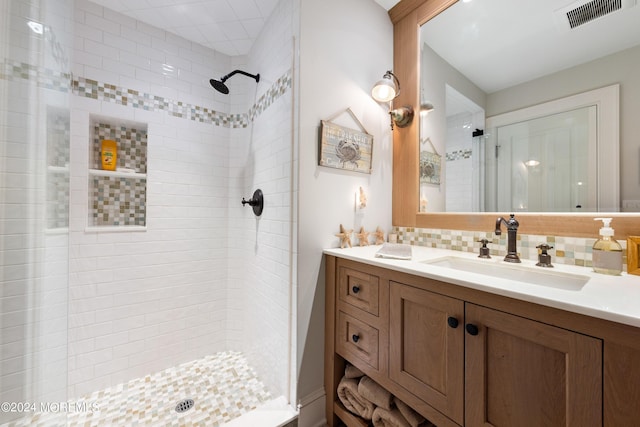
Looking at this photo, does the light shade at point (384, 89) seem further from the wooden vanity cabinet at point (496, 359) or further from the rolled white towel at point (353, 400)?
the rolled white towel at point (353, 400)

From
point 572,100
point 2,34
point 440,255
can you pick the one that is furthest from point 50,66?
point 572,100

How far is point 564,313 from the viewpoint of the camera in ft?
1.88

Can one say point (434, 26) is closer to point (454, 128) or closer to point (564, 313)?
point (454, 128)

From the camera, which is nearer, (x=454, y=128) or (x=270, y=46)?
(x=454, y=128)

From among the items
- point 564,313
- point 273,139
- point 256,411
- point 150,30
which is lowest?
point 256,411

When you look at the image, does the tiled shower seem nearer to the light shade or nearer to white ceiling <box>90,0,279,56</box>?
white ceiling <box>90,0,279,56</box>

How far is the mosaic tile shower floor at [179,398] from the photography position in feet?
4.19

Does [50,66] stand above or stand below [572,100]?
above

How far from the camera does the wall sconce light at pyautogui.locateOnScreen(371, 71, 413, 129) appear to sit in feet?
4.67

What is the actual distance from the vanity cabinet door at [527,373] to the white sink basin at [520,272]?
40 cm

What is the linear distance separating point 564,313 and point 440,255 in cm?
65

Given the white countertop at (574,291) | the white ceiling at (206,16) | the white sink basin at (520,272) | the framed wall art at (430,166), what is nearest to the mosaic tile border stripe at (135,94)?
the white ceiling at (206,16)

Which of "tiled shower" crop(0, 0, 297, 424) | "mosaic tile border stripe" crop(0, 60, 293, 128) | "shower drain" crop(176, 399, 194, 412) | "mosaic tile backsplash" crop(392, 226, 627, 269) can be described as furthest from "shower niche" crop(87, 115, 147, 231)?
"mosaic tile backsplash" crop(392, 226, 627, 269)

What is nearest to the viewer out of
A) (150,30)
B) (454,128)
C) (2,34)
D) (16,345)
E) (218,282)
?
(2,34)
